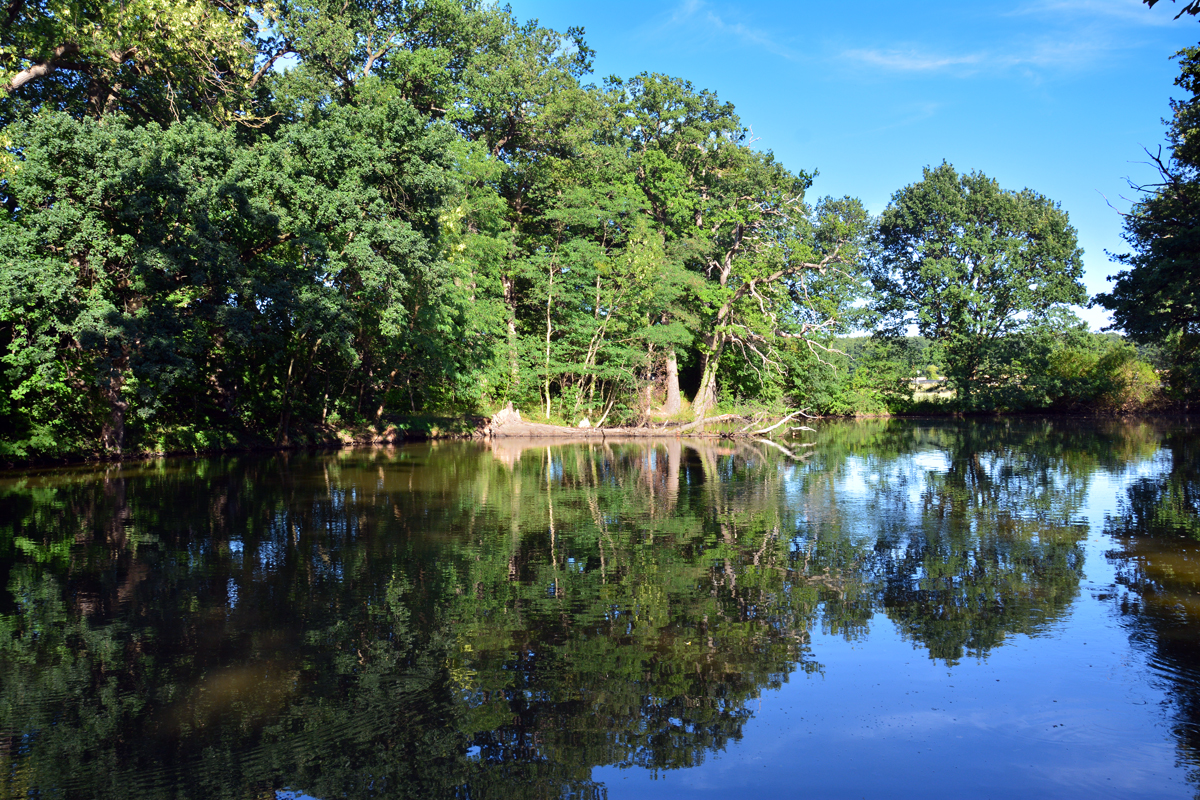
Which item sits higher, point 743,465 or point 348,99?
point 348,99

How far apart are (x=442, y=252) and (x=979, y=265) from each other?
Answer: 38818 millimetres

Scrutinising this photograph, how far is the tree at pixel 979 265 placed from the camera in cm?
4906

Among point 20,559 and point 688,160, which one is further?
point 688,160

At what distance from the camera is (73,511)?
12.9 m

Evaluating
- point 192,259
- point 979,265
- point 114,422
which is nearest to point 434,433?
point 114,422

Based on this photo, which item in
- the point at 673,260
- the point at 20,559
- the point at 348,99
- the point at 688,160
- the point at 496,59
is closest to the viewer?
the point at 20,559

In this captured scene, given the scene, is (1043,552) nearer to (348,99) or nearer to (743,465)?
(743,465)

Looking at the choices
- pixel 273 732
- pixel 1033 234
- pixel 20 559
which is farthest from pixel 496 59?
pixel 1033 234

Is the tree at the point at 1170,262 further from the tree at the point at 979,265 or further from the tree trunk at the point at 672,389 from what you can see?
the tree trunk at the point at 672,389

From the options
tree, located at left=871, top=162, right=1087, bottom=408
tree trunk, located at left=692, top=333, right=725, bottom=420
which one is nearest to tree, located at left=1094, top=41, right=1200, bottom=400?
tree, located at left=871, top=162, right=1087, bottom=408

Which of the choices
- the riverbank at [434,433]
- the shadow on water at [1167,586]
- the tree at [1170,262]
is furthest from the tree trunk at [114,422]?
the tree at [1170,262]

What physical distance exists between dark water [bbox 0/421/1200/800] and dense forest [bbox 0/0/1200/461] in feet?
19.4

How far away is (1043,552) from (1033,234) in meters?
49.0

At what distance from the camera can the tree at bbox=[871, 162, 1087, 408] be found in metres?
49.1
